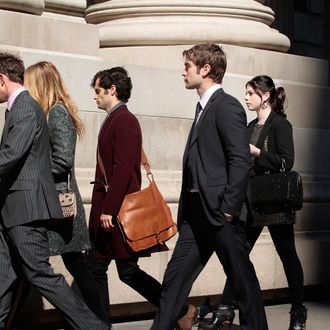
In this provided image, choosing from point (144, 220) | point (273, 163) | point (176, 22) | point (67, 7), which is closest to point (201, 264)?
point (144, 220)

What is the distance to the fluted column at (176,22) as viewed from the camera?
11.1 m

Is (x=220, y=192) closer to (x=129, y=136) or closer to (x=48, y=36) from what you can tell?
(x=129, y=136)

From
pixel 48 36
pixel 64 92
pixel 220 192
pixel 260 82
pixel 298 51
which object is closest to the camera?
pixel 220 192

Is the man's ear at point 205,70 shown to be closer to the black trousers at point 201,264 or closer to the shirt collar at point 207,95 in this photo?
the shirt collar at point 207,95

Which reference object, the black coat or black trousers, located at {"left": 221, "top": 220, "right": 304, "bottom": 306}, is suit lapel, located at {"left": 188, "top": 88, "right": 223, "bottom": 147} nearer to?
the black coat

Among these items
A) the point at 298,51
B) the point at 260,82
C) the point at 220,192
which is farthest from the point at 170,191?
the point at 298,51

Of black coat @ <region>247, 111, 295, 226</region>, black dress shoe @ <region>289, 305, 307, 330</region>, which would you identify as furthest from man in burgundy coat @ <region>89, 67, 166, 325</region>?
black dress shoe @ <region>289, 305, 307, 330</region>

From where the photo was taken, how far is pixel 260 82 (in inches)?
367

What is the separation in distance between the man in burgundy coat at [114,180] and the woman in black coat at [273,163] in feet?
3.32

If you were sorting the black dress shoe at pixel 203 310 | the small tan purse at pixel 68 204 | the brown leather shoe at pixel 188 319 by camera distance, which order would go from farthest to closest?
the black dress shoe at pixel 203 310 → the brown leather shoe at pixel 188 319 → the small tan purse at pixel 68 204

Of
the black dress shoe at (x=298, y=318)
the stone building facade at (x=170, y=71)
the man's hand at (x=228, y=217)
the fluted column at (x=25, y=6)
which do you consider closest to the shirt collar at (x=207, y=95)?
the man's hand at (x=228, y=217)

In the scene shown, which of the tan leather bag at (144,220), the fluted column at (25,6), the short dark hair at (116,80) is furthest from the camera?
the fluted column at (25,6)

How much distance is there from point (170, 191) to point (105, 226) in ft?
6.85

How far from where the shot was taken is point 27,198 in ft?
24.2
